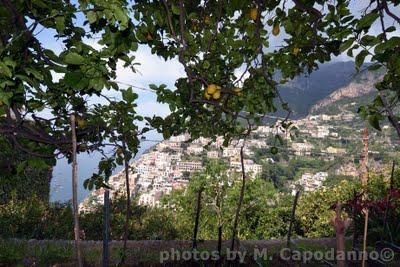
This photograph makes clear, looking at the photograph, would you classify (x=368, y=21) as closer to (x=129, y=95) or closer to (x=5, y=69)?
A: (x=5, y=69)

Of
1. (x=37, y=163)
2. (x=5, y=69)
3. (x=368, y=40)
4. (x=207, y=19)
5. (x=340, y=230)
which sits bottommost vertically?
(x=340, y=230)

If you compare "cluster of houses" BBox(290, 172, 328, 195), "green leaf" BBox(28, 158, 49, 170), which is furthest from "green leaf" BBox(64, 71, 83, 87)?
"cluster of houses" BBox(290, 172, 328, 195)

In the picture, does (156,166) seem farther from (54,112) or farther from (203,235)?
(54,112)

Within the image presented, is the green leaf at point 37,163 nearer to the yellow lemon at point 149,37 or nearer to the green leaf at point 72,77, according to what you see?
the green leaf at point 72,77

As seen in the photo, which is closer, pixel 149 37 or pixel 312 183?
pixel 149 37

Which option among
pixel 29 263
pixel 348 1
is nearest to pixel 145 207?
pixel 29 263

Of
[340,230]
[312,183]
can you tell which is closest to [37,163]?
[340,230]

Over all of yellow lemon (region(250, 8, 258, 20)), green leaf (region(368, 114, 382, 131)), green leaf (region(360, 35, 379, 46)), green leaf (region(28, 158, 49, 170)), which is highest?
yellow lemon (region(250, 8, 258, 20))

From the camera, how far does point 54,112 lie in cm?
346

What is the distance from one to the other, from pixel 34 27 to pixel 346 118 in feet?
198

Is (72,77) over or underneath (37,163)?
over

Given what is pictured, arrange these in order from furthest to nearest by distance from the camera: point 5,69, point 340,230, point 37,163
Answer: point 37,163 → point 5,69 → point 340,230

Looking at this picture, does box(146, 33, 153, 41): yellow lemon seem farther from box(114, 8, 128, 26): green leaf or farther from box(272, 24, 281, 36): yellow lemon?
box(114, 8, 128, 26): green leaf

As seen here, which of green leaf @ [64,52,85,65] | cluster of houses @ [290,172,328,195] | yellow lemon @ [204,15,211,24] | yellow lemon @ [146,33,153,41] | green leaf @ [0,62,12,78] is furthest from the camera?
cluster of houses @ [290,172,328,195]
